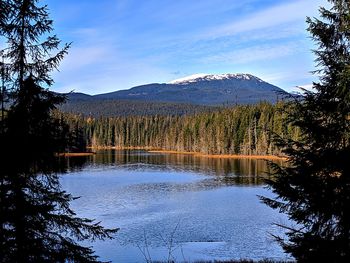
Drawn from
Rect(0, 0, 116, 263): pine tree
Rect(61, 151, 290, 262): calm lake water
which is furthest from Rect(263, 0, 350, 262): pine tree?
Rect(0, 0, 116, 263): pine tree

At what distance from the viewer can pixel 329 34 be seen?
11398 mm

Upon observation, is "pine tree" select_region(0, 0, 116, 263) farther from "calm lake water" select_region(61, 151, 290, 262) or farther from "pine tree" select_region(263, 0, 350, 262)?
"pine tree" select_region(263, 0, 350, 262)

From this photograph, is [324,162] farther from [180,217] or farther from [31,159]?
[180,217]

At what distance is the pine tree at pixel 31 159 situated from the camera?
904 centimetres

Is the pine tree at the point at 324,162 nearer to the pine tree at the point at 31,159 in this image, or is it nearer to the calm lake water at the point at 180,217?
the calm lake water at the point at 180,217

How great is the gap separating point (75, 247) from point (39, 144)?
9.61 feet

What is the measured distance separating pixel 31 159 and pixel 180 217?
92.2 feet

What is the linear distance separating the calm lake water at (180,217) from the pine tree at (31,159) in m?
2.50

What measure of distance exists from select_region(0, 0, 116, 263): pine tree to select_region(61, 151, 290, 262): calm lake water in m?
2.50

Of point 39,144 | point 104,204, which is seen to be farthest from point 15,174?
point 104,204

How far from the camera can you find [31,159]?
9.59m

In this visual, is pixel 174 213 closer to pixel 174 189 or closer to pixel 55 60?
pixel 174 189

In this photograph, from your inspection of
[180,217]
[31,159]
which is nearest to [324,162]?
[31,159]

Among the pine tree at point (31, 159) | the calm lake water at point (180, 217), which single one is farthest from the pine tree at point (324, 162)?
the pine tree at point (31, 159)
